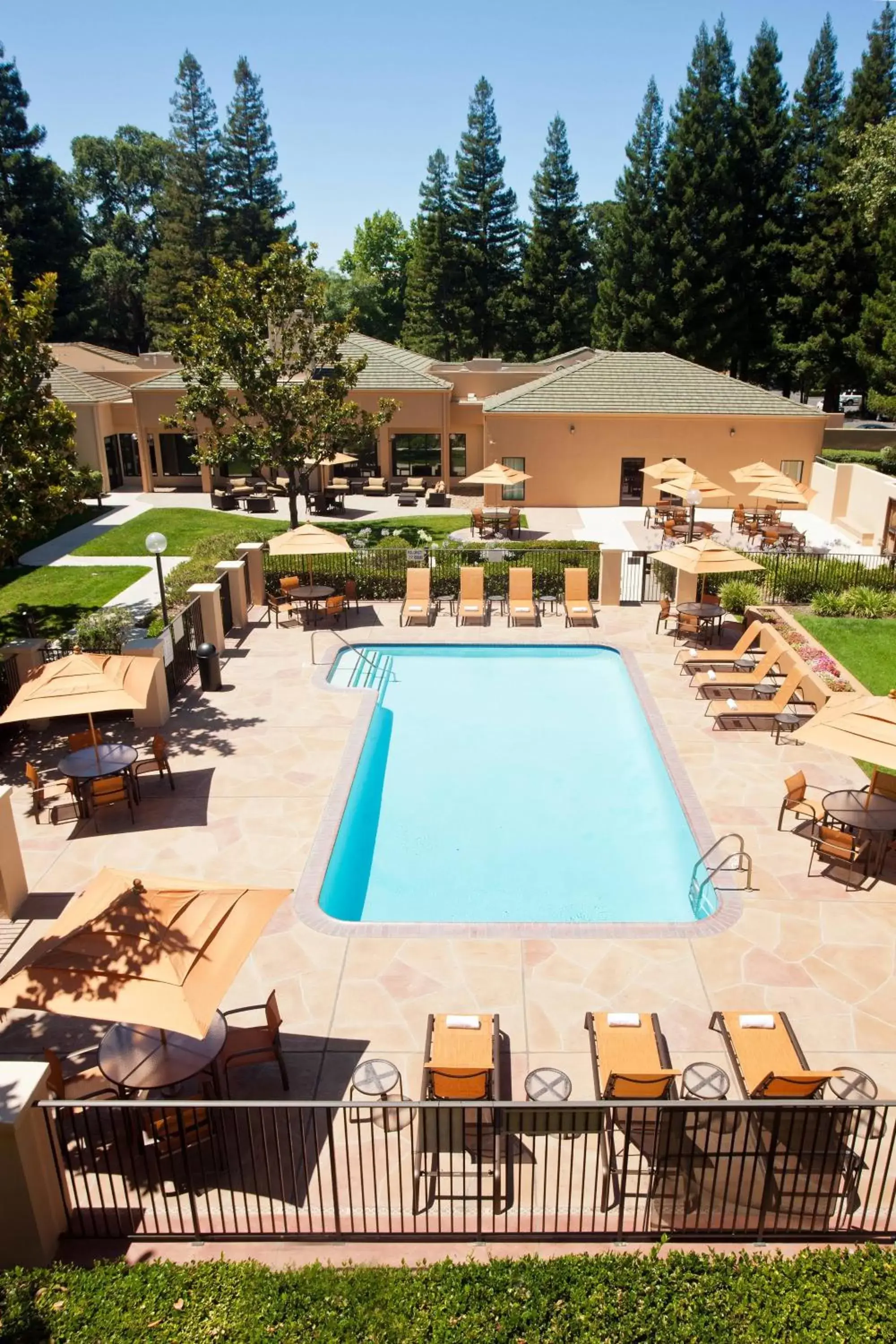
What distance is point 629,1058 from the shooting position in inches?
314

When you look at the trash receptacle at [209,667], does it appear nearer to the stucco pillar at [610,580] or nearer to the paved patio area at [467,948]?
the paved patio area at [467,948]

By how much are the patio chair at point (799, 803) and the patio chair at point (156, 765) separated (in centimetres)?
853

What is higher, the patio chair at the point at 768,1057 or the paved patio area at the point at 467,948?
the patio chair at the point at 768,1057

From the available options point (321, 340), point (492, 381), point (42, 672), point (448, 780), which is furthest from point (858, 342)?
point (42, 672)

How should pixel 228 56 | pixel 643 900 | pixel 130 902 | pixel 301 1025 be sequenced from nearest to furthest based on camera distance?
pixel 130 902, pixel 301 1025, pixel 643 900, pixel 228 56

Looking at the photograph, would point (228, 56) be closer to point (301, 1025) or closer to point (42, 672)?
point (42, 672)

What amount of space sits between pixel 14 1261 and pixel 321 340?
80.3 feet

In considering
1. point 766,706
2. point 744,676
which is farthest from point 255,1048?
point 744,676

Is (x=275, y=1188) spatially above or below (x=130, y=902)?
below

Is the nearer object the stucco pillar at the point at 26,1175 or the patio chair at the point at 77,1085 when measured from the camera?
the stucco pillar at the point at 26,1175

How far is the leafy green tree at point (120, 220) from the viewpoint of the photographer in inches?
2739

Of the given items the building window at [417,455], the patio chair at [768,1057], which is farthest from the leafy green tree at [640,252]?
the patio chair at [768,1057]

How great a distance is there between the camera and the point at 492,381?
42656 mm

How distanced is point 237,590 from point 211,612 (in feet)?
6.23
